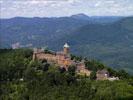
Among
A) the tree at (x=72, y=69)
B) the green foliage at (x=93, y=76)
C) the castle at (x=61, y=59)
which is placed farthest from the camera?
the castle at (x=61, y=59)

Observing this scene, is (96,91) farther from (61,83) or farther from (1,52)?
(1,52)

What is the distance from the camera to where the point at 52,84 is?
371 feet

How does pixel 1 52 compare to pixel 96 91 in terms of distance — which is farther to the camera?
pixel 1 52

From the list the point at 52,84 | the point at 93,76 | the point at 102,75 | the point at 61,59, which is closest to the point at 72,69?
the point at 93,76

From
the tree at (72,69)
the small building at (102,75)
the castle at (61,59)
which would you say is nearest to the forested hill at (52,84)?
the tree at (72,69)

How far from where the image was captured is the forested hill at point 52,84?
104m

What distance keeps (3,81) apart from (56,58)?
18046 millimetres

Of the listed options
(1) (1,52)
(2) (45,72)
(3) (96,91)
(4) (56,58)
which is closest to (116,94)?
(3) (96,91)

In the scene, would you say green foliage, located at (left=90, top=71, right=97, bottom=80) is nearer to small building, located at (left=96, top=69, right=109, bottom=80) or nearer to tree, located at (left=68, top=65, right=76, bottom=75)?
small building, located at (left=96, top=69, right=109, bottom=80)

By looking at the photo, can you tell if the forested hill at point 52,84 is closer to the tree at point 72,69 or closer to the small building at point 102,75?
the tree at point 72,69

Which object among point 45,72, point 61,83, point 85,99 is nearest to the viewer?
point 85,99

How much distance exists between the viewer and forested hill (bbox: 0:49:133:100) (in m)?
104

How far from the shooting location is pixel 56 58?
134 meters

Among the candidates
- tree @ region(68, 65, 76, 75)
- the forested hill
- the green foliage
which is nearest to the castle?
tree @ region(68, 65, 76, 75)
